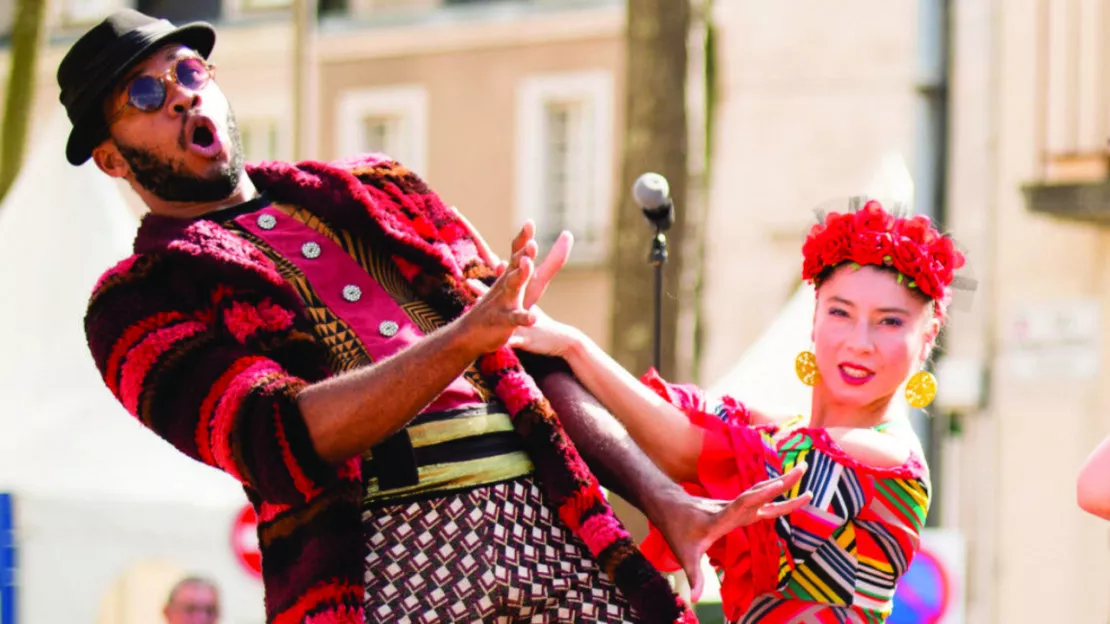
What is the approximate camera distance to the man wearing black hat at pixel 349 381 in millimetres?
2648

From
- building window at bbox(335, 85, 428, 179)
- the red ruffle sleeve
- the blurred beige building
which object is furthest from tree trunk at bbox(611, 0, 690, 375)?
building window at bbox(335, 85, 428, 179)

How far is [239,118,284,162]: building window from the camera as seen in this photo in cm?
1661

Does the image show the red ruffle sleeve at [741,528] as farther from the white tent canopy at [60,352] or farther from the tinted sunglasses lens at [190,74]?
the white tent canopy at [60,352]

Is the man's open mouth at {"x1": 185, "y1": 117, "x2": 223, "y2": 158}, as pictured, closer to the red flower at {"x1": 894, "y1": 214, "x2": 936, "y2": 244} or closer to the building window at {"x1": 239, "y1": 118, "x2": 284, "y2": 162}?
the red flower at {"x1": 894, "y1": 214, "x2": 936, "y2": 244}

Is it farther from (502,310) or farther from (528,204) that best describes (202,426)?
(528,204)

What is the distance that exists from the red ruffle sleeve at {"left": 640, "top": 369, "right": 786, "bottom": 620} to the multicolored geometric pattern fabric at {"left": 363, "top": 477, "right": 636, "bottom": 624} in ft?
0.88

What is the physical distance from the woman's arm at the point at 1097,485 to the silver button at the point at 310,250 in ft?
4.23

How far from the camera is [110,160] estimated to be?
3.07 meters

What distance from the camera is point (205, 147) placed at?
3.01m

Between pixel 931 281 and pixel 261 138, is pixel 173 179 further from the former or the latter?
pixel 261 138

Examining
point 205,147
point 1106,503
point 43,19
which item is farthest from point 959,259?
point 43,19

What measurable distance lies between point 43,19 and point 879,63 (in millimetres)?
6348

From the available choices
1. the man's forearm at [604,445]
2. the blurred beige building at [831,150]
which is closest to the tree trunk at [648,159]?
the blurred beige building at [831,150]

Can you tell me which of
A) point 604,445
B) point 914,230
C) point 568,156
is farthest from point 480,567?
point 568,156
